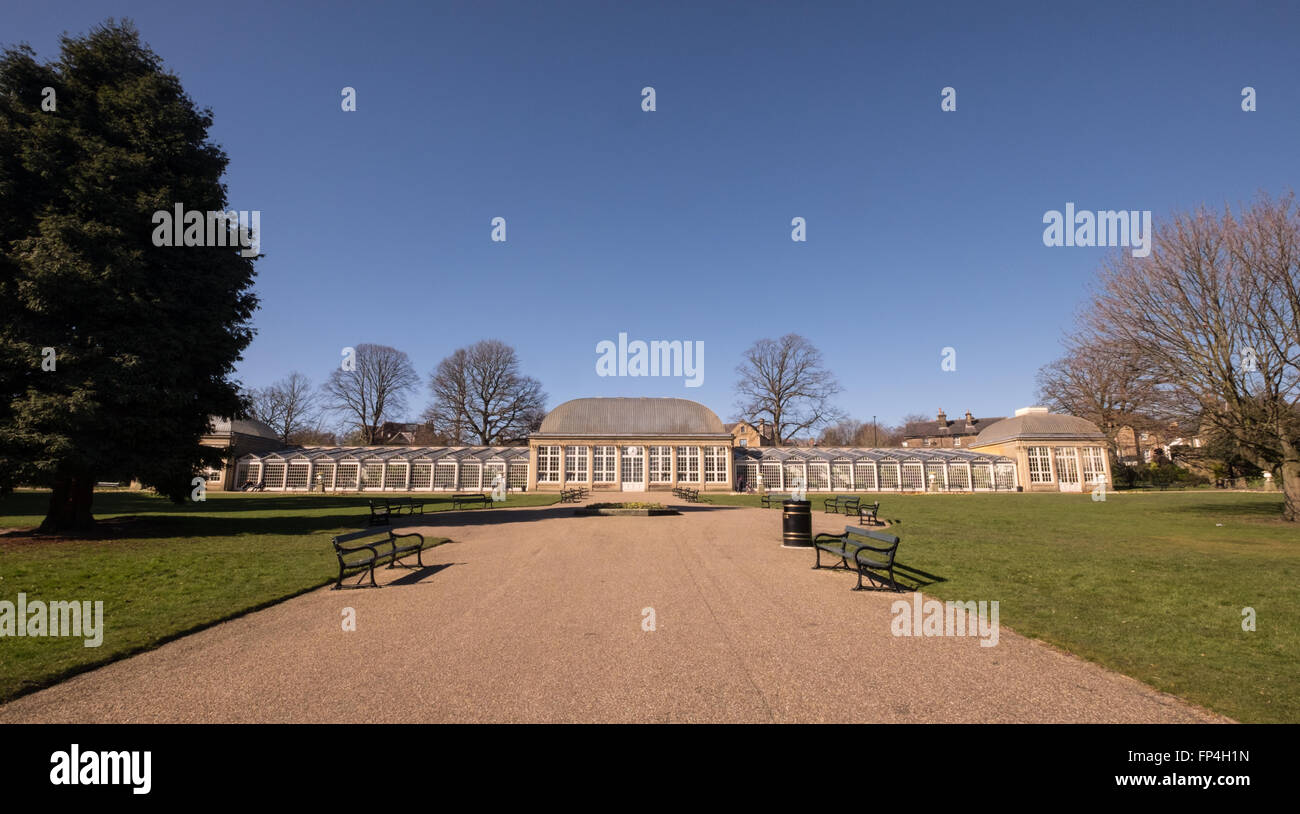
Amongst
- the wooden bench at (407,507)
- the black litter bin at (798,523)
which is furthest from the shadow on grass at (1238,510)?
the wooden bench at (407,507)

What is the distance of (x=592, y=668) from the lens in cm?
521

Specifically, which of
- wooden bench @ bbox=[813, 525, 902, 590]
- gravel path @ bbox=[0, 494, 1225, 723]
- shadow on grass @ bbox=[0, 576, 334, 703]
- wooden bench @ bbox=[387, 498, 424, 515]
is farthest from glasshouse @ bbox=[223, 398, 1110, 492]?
shadow on grass @ bbox=[0, 576, 334, 703]

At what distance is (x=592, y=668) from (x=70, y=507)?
18.3 m

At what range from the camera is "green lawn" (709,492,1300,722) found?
195 inches

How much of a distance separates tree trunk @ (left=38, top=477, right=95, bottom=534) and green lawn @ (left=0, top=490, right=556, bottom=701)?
106cm

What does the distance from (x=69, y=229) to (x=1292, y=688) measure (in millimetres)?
23301
